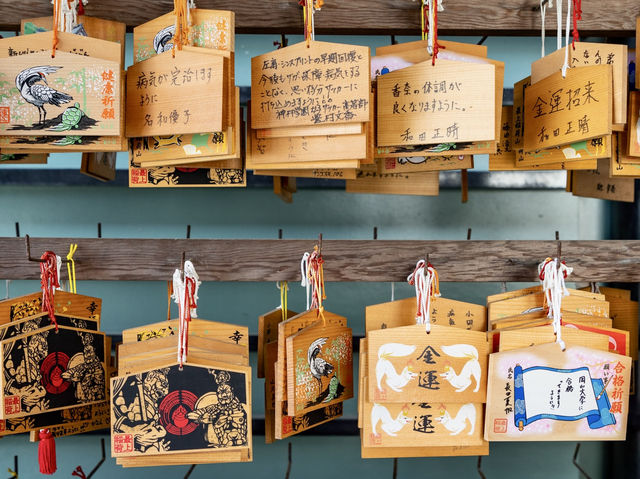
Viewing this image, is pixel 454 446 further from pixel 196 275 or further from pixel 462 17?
pixel 462 17

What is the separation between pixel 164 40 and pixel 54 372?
779 mm

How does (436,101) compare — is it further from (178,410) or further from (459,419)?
(178,410)

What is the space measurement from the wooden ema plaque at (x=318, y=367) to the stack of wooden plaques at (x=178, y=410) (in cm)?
11

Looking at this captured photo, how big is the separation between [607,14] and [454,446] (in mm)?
1087

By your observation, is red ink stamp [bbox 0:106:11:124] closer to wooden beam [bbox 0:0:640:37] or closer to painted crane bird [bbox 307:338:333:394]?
wooden beam [bbox 0:0:640:37]

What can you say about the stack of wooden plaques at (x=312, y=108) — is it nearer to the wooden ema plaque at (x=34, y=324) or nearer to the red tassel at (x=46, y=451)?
the wooden ema plaque at (x=34, y=324)

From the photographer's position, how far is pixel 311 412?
53.1 inches

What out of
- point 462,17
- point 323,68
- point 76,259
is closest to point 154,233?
point 76,259

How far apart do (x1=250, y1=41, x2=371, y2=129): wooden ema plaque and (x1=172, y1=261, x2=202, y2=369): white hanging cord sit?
39 centimetres

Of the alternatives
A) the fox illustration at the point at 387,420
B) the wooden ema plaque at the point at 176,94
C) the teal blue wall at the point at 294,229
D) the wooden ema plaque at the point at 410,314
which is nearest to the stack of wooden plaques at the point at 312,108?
the wooden ema plaque at the point at 176,94

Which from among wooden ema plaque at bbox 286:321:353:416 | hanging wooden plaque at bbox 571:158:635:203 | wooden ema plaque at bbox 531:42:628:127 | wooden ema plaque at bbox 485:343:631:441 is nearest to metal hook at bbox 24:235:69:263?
wooden ema plaque at bbox 286:321:353:416

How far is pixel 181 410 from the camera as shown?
1.22m

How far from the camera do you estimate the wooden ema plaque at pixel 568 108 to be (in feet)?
3.66

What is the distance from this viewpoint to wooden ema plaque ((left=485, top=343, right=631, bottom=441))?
1267 mm
